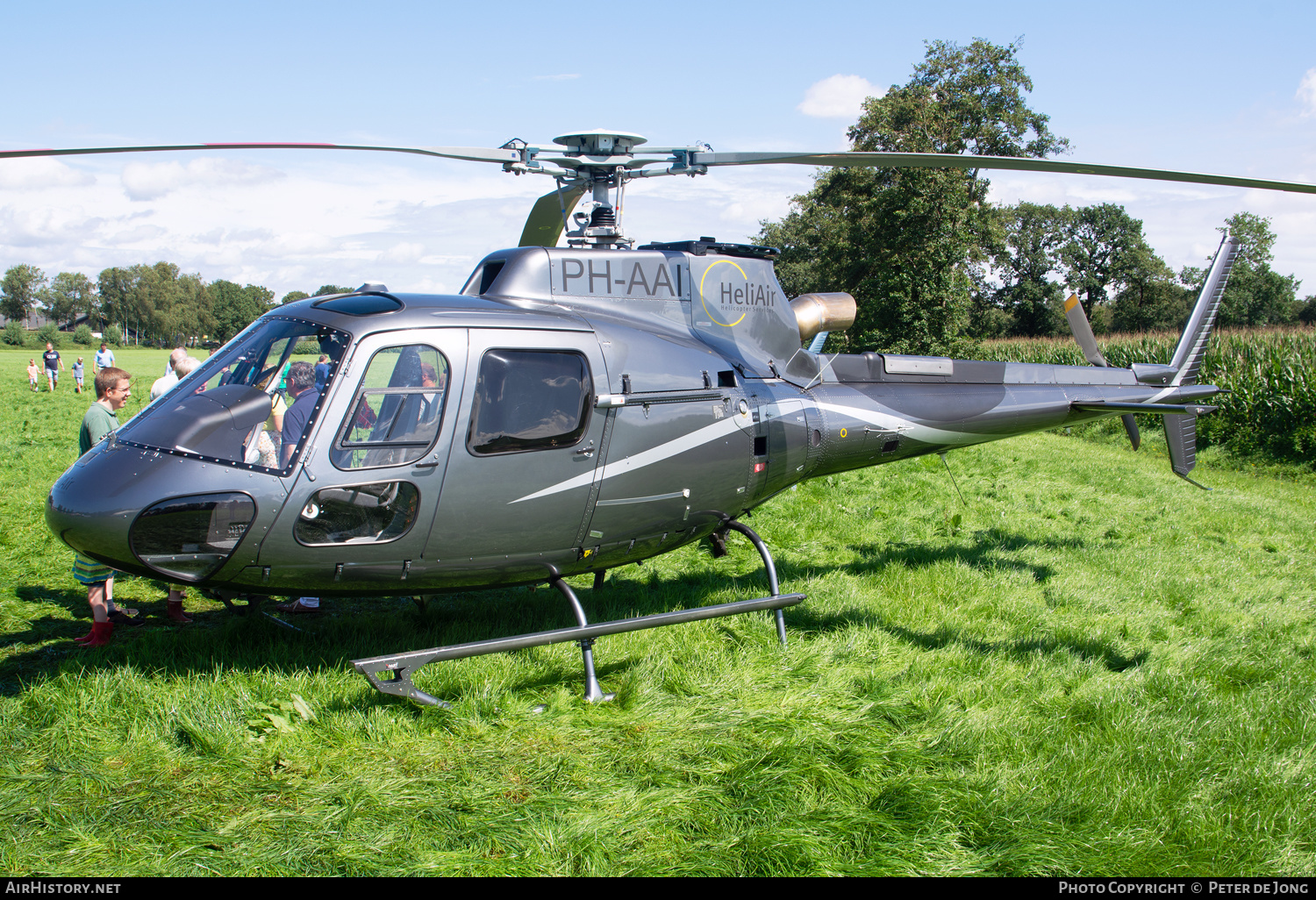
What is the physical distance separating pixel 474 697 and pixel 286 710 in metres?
1.03

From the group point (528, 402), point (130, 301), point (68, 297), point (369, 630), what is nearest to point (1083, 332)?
point (528, 402)

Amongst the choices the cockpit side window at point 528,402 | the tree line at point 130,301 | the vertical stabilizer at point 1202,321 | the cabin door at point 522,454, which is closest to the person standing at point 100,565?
the cabin door at point 522,454

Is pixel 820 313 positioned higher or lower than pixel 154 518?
higher

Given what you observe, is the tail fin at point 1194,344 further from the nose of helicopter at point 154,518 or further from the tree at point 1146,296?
the tree at point 1146,296

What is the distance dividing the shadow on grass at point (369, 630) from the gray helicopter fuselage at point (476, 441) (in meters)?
0.90

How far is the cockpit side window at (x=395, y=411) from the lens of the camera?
443cm

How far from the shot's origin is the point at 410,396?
4.59m

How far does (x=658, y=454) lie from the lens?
5.40 metres

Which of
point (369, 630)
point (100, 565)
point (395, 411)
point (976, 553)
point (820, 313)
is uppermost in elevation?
point (820, 313)

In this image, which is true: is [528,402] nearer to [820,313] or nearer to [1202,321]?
[820,313]

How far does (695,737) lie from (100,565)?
4.14 metres

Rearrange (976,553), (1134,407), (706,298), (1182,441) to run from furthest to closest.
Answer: (1182,441), (976,553), (1134,407), (706,298)

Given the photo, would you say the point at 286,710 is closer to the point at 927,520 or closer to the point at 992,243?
the point at 927,520

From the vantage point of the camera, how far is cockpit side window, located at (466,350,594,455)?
15.5 ft
